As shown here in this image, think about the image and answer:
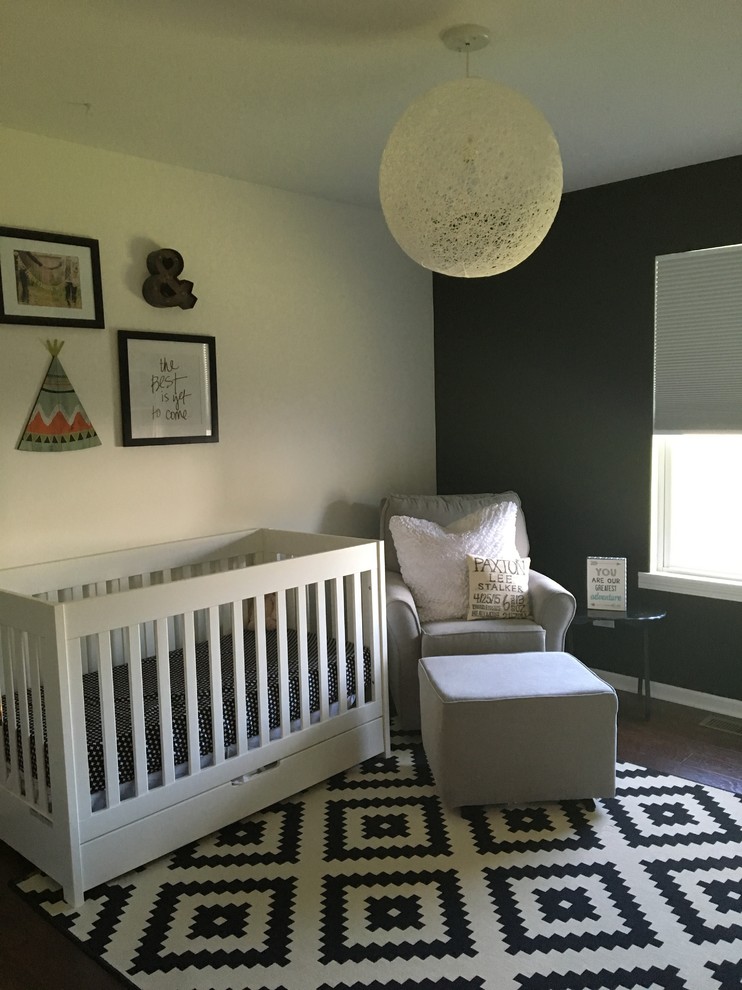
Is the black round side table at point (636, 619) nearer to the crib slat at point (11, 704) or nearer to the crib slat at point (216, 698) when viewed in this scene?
the crib slat at point (216, 698)

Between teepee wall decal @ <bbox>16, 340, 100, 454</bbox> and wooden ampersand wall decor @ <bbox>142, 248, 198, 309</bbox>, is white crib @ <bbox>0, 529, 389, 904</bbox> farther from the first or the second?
wooden ampersand wall decor @ <bbox>142, 248, 198, 309</bbox>

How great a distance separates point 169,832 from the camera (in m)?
2.36

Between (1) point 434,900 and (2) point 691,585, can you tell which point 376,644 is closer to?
(1) point 434,900

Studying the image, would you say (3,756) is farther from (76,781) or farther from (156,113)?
(156,113)

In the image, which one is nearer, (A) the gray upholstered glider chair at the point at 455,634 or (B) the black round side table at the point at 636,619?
(A) the gray upholstered glider chair at the point at 455,634

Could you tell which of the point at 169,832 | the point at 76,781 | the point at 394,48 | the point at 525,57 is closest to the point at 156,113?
the point at 394,48

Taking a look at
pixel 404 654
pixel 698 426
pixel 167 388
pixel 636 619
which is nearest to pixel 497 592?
pixel 404 654

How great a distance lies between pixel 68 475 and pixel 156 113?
126cm

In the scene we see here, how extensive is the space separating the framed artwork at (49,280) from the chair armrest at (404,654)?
1.57 metres

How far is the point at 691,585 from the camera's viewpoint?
11.5 feet

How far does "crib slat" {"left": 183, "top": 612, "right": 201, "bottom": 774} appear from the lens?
2383 millimetres

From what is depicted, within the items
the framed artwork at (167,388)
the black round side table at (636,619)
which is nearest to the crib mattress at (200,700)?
the framed artwork at (167,388)

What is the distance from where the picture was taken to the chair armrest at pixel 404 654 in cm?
318

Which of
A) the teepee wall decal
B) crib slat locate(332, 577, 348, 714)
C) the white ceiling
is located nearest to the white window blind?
the white ceiling
